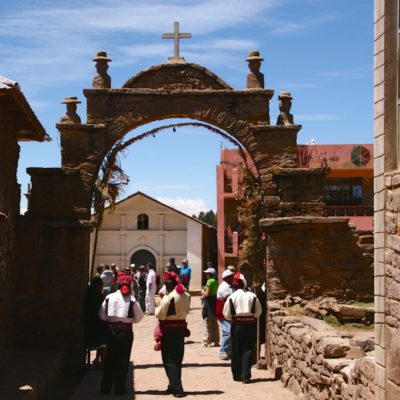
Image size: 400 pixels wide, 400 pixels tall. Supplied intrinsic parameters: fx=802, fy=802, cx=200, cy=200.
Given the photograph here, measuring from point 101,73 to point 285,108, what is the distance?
3.55m

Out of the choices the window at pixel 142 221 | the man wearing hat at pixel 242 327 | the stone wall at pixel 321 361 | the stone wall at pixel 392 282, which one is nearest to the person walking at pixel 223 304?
the stone wall at pixel 321 361

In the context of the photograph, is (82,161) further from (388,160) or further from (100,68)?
(388,160)

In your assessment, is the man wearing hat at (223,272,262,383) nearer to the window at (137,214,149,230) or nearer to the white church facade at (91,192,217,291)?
the white church facade at (91,192,217,291)

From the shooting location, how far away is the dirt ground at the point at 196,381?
11.6m

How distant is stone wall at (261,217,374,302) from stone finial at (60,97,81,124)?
158 inches

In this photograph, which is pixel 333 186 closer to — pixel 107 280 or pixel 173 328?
pixel 107 280

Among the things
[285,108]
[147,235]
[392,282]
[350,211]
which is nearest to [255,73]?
[285,108]

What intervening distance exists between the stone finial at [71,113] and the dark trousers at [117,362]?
483cm

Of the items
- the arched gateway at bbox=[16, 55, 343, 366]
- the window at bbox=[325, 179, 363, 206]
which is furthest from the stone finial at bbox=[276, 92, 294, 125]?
the window at bbox=[325, 179, 363, 206]

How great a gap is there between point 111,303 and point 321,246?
4.49m

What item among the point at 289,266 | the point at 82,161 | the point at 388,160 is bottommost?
the point at 289,266

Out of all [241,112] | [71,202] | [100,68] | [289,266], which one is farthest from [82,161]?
[289,266]

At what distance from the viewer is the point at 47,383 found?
1145cm

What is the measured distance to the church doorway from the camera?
1730 inches
